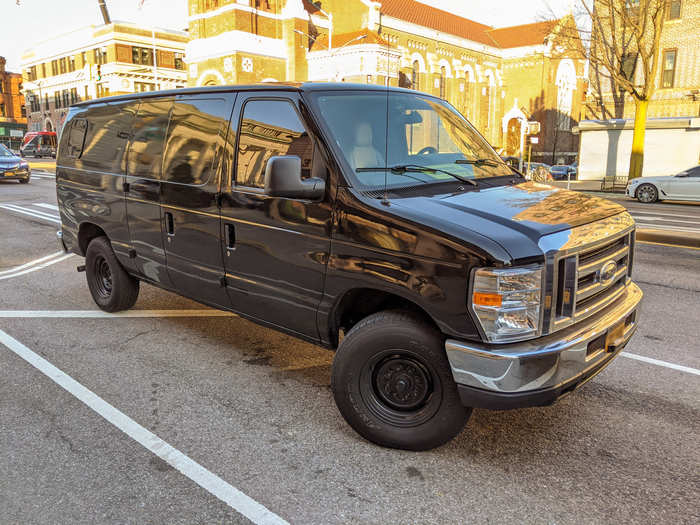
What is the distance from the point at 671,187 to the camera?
65.7ft

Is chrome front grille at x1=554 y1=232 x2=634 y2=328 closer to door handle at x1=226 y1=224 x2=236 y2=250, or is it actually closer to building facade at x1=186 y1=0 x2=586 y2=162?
door handle at x1=226 y1=224 x2=236 y2=250

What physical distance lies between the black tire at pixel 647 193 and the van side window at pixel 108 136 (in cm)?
1996

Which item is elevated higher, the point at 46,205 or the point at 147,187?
the point at 147,187

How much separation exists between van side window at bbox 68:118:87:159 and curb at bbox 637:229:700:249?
33.9ft

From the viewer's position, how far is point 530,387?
293cm

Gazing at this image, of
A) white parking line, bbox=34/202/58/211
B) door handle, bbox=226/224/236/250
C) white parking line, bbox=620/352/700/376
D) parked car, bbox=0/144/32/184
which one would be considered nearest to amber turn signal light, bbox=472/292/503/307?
door handle, bbox=226/224/236/250

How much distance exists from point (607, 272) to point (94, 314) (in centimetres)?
522

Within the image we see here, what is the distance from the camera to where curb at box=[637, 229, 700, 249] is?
10995 mm

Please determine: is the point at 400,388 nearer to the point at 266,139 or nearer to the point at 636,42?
the point at 266,139

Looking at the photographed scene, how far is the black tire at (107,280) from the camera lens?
19.3 ft

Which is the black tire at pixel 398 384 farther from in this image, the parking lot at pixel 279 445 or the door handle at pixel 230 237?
the door handle at pixel 230 237

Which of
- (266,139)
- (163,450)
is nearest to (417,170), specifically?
(266,139)

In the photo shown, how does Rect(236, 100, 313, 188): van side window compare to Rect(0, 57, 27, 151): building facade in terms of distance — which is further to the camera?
Rect(0, 57, 27, 151): building facade

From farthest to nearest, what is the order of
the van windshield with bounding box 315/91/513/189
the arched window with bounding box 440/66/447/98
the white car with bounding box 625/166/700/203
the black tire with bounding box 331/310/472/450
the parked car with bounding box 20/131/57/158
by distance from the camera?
1. the arched window with bounding box 440/66/447/98
2. the parked car with bounding box 20/131/57/158
3. the white car with bounding box 625/166/700/203
4. the van windshield with bounding box 315/91/513/189
5. the black tire with bounding box 331/310/472/450
